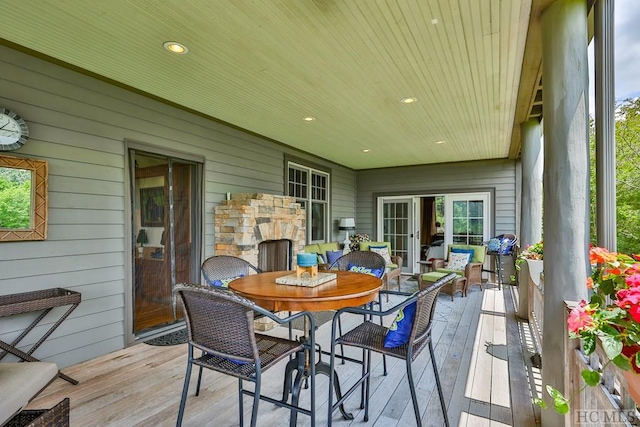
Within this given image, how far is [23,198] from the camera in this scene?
105 inches

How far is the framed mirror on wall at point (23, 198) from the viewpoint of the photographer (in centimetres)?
257

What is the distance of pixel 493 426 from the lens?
2146 mm

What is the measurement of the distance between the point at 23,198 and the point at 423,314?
319 centimetres

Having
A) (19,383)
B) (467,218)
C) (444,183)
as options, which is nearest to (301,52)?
(19,383)

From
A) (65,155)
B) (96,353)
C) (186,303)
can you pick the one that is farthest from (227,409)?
(65,155)

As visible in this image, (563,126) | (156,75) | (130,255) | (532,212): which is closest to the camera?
(563,126)

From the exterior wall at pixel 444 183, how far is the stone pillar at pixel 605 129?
588cm

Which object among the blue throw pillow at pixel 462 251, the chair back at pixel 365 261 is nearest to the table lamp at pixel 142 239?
the chair back at pixel 365 261

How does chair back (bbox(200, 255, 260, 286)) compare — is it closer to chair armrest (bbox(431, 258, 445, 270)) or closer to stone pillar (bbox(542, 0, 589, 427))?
stone pillar (bbox(542, 0, 589, 427))

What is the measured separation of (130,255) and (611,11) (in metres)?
4.21

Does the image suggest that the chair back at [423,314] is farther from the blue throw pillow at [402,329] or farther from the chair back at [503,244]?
the chair back at [503,244]

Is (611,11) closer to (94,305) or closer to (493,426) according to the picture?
(493,426)

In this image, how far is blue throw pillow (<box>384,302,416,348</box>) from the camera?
6.04ft

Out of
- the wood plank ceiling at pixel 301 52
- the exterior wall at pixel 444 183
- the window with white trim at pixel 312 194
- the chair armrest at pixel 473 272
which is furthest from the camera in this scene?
the exterior wall at pixel 444 183
